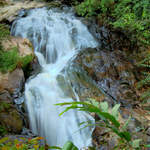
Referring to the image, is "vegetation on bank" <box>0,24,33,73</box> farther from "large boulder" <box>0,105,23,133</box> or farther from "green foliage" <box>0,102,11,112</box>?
"large boulder" <box>0,105,23,133</box>

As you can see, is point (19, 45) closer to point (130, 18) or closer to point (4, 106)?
point (4, 106)

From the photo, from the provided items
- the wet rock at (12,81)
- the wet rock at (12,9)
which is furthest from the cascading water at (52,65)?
the wet rock at (12,9)

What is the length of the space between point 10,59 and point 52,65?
1.83 metres

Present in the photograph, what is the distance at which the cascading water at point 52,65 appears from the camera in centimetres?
417

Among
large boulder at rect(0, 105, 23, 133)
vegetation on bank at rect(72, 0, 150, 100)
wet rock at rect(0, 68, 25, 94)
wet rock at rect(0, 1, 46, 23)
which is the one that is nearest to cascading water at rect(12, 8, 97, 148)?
wet rock at rect(0, 68, 25, 94)

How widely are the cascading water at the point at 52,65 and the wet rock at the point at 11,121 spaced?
1.51 feet

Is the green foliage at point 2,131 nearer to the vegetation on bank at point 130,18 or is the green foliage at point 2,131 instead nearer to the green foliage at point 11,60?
the green foliage at point 11,60

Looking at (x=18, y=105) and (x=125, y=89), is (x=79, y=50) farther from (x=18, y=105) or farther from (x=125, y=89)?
(x=18, y=105)

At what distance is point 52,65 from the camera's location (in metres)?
6.38

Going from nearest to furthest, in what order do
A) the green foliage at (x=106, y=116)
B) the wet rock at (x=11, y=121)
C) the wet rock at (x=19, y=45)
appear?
the green foliage at (x=106, y=116)
the wet rock at (x=11, y=121)
the wet rock at (x=19, y=45)

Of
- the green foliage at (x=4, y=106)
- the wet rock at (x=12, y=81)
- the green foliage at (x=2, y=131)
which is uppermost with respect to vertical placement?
the wet rock at (x=12, y=81)

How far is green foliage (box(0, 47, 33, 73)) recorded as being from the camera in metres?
4.72

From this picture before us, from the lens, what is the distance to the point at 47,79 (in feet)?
17.0

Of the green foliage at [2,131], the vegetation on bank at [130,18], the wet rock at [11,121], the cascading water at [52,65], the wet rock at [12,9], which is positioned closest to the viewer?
the green foliage at [2,131]
